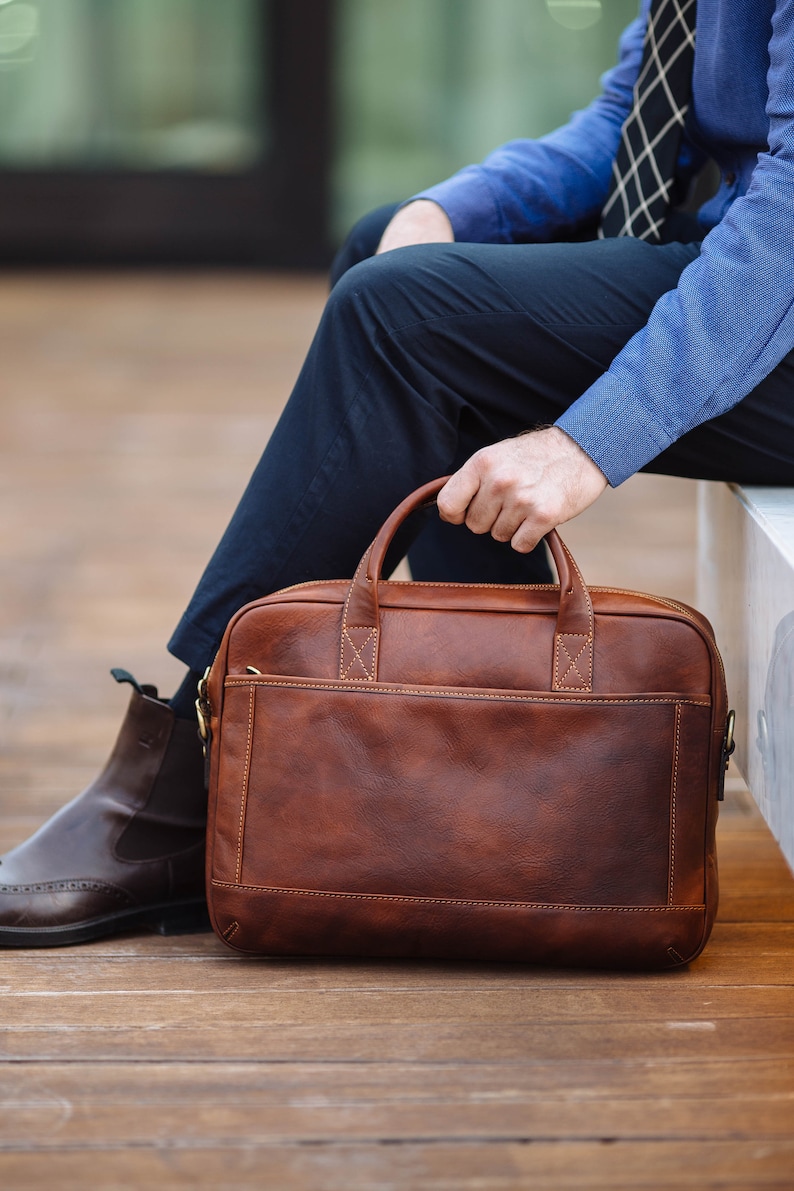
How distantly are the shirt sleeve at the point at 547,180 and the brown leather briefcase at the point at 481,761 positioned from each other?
0.51 meters

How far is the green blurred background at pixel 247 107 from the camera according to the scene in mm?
5809

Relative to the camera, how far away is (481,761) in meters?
1.00

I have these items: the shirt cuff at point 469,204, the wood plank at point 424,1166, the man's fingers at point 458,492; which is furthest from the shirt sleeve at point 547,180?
the wood plank at point 424,1166

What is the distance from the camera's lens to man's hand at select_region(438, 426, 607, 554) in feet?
3.31

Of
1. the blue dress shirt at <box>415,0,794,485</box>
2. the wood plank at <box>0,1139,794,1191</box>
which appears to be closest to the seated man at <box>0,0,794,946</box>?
the blue dress shirt at <box>415,0,794,485</box>

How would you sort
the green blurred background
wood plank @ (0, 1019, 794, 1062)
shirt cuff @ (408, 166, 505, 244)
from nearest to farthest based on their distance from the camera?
1. wood plank @ (0, 1019, 794, 1062)
2. shirt cuff @ (408, 166, 505, 244)
3. the green blurred background

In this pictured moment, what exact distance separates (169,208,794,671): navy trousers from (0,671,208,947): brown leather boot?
0.09 metres

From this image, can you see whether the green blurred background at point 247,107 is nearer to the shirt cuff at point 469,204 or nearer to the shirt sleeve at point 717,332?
the shirt cuff at point 469,204

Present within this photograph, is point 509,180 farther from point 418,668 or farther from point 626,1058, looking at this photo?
point 626,1058

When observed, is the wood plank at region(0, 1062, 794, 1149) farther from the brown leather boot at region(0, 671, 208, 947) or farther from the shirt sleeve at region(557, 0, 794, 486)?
the shirt sleeve at region(557, 0, 794, 486)

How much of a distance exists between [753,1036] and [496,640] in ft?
1.15

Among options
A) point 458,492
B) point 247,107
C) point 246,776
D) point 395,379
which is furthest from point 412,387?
point 247,107

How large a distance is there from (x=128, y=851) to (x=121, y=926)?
6cm

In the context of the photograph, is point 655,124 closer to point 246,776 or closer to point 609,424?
point 609,424
